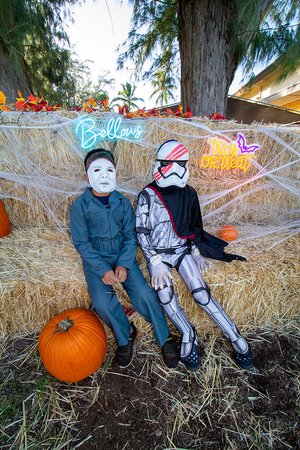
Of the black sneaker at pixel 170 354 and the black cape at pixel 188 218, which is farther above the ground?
the black cape at pixel 188 218

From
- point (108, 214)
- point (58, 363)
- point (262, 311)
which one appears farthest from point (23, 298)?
point (262, 311)

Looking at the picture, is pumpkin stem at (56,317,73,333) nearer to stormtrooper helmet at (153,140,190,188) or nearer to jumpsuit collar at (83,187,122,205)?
jumpsuit collar at (83,187,122,205)

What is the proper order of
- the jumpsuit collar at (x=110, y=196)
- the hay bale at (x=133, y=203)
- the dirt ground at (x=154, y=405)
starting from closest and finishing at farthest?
the dirt ground at (x=154, y=405) → the jumpsuit collar at (x=110, y=196) → the hay bale at (x=133, y=203)

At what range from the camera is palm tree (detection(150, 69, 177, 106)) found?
5518mm

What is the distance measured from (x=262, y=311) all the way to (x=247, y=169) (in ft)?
5.13

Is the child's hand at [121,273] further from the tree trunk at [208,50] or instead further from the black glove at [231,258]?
the tree trunk at [208,50]

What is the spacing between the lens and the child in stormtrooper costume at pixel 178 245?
1.73 m

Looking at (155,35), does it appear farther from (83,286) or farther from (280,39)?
(83,286)

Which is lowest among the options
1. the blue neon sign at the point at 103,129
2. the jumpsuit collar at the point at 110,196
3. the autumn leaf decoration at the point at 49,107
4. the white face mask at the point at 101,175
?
the jumpsuit collar at the point at 110,196

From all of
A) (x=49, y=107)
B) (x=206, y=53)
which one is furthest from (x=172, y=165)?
(x=206, y=53)

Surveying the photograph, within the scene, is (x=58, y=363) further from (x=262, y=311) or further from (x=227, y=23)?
(x=227, y=23)

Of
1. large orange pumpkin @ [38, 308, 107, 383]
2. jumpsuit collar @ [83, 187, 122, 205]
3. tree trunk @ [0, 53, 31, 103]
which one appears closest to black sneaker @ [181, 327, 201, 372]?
large orange pumpkin @ [38, 308, 107, 383]

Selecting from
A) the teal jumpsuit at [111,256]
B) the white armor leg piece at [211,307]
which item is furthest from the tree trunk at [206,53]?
the white armor leg piece at [211,307]

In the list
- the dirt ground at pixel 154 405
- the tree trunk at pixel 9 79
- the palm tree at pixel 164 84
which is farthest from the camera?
the palm tree at pixel 164 84
